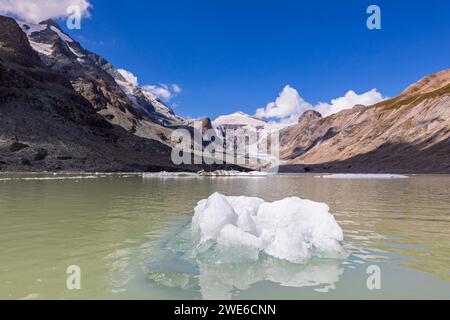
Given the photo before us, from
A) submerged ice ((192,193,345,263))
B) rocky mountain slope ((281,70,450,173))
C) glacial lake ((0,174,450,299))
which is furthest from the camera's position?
rocky mountain slope ((281,70,450,173))

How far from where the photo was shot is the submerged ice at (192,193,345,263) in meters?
11.5

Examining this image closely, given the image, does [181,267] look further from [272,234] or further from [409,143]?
[409,143]

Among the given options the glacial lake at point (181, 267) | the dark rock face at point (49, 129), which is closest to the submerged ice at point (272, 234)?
the glacial lake at point (181, 267)

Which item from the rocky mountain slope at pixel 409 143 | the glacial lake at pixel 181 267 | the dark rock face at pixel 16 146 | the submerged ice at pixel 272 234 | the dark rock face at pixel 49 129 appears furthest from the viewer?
the rocky mountain slope at pixel 409 143

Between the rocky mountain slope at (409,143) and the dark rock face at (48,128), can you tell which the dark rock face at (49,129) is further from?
the rocky mountain slope at (409,143)

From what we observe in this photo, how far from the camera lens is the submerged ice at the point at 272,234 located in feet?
37.6

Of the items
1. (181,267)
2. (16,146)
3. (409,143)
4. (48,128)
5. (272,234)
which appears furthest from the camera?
(409,143)

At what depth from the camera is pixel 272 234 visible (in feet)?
41.4

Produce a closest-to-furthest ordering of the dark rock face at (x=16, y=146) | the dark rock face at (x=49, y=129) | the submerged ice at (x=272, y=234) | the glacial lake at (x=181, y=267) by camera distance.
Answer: the glacial lake at (x=181, y=267), the submerged ice at (x=272, y=234), the dark rock face at (x=16, y=146), the dark rock face at (x=49, y=129)

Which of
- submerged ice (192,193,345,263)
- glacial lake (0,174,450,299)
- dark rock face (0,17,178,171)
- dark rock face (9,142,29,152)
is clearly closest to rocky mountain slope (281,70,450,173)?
dark rock face (0,17,178,171)

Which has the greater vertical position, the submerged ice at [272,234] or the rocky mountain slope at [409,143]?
the rocky mountain slope at [409,143]

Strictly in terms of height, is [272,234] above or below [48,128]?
below

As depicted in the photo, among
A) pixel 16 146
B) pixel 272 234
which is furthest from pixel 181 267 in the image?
pixel 16 146

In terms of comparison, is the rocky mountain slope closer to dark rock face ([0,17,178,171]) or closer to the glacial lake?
dark rock face ([0,17,178,171])
